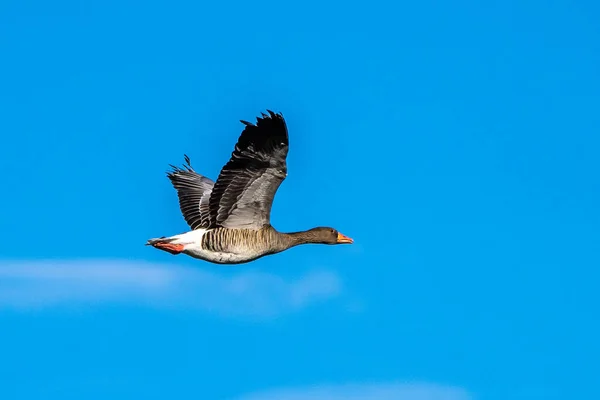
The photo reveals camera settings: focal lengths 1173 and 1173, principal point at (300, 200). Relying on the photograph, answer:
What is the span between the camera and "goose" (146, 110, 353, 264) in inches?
1088

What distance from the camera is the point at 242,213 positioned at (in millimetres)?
29906

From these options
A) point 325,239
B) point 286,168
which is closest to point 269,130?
point 286,168

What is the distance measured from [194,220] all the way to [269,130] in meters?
6.94

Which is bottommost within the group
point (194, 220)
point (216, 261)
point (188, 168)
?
point (216, 261)

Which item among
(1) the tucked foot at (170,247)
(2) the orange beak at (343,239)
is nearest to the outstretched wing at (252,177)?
(1) the tucked foot at (170,247)

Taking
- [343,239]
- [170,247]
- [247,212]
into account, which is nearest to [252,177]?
[247,212]

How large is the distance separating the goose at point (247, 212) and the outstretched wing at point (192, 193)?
0.18m

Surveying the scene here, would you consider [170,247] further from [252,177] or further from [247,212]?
[252,177]

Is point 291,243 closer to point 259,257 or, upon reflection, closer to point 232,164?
point 259,257

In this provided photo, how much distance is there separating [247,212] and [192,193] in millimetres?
5631

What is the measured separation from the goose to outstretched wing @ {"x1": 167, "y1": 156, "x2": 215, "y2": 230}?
0.18m

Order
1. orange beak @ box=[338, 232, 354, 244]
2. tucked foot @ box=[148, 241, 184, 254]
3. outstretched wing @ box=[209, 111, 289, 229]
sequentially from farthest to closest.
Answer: orange beak @ box=[338, 232, 354, 244], tucked foot @ box=[148, 241, 184, 254], outstretched wing @ box=[209, 111, 289, 229]

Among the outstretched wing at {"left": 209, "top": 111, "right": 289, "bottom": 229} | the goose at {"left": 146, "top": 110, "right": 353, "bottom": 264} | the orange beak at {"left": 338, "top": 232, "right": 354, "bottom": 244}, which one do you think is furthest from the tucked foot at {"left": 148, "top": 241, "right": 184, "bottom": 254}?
the orange beak at {"left": 338, "top": 232, "right": 354, "bottom": 244}

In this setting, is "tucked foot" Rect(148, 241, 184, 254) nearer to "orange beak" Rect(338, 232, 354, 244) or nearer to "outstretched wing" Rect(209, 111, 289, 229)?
"outstretched wing" Rect(209, 111, 289, 229)
